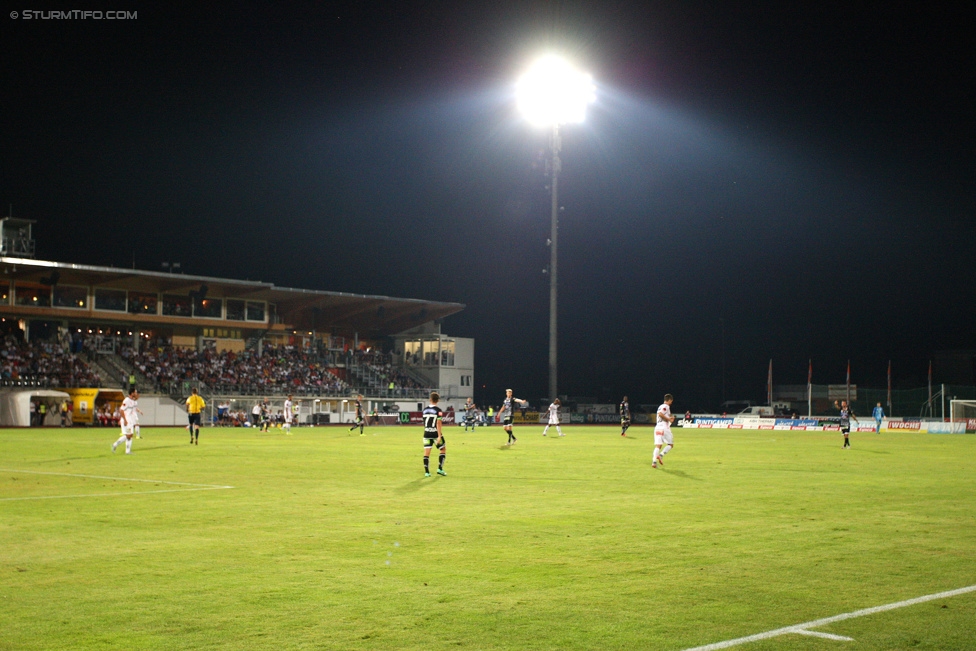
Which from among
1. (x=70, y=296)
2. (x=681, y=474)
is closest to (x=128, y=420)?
(x=681, y=474)

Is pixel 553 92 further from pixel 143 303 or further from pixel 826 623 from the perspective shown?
pixel 826 623

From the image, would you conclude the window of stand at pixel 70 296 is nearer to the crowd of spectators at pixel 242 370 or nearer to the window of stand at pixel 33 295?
the window of stand at pixel 33 295

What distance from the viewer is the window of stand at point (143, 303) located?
7631cm

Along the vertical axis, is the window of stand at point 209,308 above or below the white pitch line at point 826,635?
above

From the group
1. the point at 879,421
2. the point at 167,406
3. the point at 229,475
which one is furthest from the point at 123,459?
the point at 879,421

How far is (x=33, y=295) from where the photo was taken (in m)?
71.8

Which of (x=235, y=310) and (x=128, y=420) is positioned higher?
(x=235, y=310)

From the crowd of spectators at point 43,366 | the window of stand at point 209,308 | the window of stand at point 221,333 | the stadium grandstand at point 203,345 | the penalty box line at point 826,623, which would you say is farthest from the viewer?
the window of stand at point 221,333

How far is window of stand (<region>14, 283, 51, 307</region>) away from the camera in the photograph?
71.4 metres

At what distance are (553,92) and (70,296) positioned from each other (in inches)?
1631

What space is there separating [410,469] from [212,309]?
6142 centimetres

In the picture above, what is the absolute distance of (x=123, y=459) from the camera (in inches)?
1074

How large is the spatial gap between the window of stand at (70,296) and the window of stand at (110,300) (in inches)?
38.2


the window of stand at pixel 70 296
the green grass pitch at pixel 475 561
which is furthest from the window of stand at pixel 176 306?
the green grass pitch at pixel 475 561
